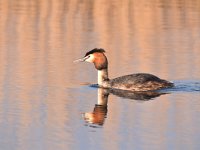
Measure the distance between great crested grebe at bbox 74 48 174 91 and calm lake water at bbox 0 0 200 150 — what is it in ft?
0.73

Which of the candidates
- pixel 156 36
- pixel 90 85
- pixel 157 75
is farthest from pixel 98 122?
pixel 156 36

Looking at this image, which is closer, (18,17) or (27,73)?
(27,73)

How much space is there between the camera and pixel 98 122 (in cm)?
1166

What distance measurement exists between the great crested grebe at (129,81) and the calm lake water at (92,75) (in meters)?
0.22

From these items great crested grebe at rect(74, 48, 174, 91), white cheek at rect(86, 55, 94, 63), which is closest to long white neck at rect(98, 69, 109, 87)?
great crested grebe at rect(74, 48, 174, 91)

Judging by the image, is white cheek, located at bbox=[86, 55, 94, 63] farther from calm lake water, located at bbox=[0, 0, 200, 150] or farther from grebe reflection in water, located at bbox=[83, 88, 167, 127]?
grebe reflection in water, located at bbox=[83, 88, 167, 127]

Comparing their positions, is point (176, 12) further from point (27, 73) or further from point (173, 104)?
point (173, 104)

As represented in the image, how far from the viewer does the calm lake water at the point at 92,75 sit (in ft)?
35.1

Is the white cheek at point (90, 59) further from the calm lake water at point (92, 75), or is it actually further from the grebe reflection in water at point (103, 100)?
the grebe reflection in water at point (103, 100)

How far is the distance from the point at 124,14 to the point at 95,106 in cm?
1286

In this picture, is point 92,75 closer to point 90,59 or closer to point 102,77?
point 90,59

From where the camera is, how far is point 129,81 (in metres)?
14.6

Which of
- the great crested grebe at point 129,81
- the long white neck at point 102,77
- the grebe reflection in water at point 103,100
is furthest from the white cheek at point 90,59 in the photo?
the grebe reflection in water at point 103,100

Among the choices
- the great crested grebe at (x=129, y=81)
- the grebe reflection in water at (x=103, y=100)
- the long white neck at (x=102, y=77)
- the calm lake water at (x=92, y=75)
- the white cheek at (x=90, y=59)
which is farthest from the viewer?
the white cheek at (x=90, y=59)
